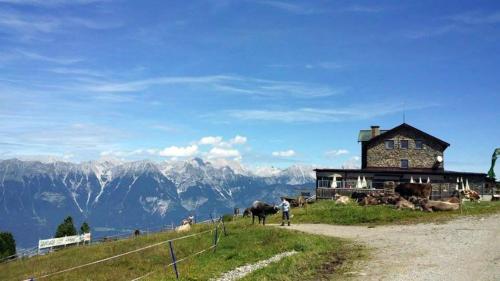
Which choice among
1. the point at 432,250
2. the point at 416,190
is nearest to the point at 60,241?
the point at 416,190

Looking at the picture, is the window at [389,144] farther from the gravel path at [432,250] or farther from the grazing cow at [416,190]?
the gravel path at [432,250]

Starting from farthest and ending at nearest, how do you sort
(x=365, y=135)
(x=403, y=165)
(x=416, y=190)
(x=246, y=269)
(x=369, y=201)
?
1. (x=365, y=135)
2. (x=403, y=165)
3. (x=416, y=190)
4. (x=369, y=201)
5. (x=246, y=269)

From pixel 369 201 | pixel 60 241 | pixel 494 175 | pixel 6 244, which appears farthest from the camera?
pixel 6 244

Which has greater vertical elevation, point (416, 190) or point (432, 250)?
point (416, 190)

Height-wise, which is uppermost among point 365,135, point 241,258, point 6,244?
point 365,135

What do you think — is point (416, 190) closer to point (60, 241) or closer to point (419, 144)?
point (419, 144)

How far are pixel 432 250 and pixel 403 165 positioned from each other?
5236 centimetres

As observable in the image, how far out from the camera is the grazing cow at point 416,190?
4959 centimetres

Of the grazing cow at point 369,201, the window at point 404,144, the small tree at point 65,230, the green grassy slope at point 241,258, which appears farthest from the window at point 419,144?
the small tree at point 65,230

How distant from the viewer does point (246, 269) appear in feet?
71.0

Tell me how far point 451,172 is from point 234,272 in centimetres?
5609

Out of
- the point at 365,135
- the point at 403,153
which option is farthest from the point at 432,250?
the point at 365,135

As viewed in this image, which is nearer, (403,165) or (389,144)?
(403,165)

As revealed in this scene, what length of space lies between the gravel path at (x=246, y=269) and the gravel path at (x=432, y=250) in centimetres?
383
